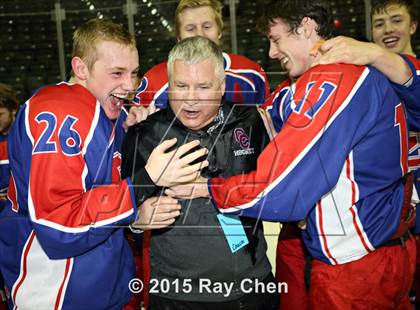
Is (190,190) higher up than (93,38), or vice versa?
(93,38)

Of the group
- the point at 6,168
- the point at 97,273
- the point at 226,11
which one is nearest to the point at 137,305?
the point at 97,273

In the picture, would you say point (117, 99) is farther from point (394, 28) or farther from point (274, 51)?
point (394, 28)

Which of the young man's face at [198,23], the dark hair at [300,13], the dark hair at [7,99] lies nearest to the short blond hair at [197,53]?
the dark hair at [300,13]

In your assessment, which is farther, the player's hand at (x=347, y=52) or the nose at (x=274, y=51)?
the nose at (x=274, y=51)

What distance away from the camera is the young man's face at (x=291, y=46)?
67.1 inches

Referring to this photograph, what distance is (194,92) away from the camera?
160cm

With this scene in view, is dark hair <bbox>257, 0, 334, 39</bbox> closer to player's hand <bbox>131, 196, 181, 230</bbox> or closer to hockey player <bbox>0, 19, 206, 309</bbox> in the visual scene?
hockey player <bbox>0, 19, 206, 309</bbox>

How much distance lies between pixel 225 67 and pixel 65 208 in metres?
1.15

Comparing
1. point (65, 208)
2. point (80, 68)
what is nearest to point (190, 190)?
point (65, 208)

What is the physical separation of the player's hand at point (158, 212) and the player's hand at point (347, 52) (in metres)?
0.55

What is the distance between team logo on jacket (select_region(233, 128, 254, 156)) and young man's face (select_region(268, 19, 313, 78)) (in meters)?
0.27

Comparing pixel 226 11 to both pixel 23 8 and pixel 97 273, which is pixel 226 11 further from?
pixel 97 273

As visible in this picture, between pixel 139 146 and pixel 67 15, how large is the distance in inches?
201

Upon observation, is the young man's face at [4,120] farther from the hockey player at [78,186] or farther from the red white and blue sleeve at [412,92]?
the red white and blue sleeve at [412,92]
